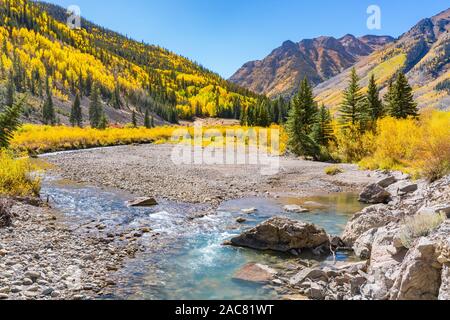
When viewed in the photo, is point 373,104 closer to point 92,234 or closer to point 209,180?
point 209,180

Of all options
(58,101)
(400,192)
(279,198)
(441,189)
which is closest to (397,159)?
(400,192)

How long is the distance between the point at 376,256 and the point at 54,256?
29.5 feet

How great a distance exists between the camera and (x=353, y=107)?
51062 millimetres

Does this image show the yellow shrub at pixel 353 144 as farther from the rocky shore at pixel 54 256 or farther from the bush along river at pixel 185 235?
the rocky shore at pixel 54 256

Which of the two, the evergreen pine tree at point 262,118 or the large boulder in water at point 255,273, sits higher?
the evergreen pine tree at point 262,118

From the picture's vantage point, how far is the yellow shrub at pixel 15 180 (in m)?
17.5

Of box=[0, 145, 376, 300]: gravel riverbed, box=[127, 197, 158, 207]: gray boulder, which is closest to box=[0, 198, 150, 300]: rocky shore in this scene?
box=[0, 145, 376, 300]: gravel riverbed

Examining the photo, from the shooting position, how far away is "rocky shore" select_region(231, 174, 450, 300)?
734cm

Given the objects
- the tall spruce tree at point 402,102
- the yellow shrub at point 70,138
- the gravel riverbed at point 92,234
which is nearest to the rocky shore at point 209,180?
the gravel riverbed at point 92,234

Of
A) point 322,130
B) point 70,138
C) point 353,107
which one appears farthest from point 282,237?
point 70,138

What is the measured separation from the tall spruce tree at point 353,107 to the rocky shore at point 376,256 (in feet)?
122

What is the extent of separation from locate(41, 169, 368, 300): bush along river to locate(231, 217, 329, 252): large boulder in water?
1.43 feet

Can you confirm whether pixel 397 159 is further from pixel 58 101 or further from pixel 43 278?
pixel 58 101

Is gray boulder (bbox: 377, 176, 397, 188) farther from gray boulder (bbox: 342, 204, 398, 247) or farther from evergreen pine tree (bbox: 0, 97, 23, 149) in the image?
evergreen pine tree (bbox: 0, 97, 23, 149)
